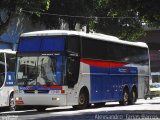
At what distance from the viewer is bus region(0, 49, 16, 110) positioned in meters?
25.7

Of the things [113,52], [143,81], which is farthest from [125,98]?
[113,52]

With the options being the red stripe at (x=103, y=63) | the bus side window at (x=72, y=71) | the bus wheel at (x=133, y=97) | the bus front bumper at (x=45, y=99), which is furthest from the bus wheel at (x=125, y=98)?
the bus front bumper at (x=45, y=99)

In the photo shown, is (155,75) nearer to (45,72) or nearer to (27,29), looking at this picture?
(27,29)

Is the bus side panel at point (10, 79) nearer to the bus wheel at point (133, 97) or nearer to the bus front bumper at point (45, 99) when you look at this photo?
the bus front bumper at point (45, 99)

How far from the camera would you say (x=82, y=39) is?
81.7ft

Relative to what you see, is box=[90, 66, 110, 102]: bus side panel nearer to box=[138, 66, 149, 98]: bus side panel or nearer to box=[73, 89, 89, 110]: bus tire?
box=[73, 89, 89, 110]: bus tire

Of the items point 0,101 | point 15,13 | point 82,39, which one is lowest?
point 0,101

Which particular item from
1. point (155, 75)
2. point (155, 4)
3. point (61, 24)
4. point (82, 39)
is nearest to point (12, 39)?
point (61, 24)

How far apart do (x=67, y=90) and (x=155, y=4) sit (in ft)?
23.7

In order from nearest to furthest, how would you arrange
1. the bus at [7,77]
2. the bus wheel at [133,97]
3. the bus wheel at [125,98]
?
the bus at [7,77]
the bus wheel at [125,98]
the bus wheel at [133,97]

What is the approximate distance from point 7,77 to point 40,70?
10.7ft

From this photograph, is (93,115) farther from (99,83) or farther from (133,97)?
(133,97)

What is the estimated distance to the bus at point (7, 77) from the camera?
25.7 metres

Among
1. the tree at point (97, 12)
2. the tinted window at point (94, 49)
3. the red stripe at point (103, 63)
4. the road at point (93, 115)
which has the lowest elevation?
the road at point (93, 115)
